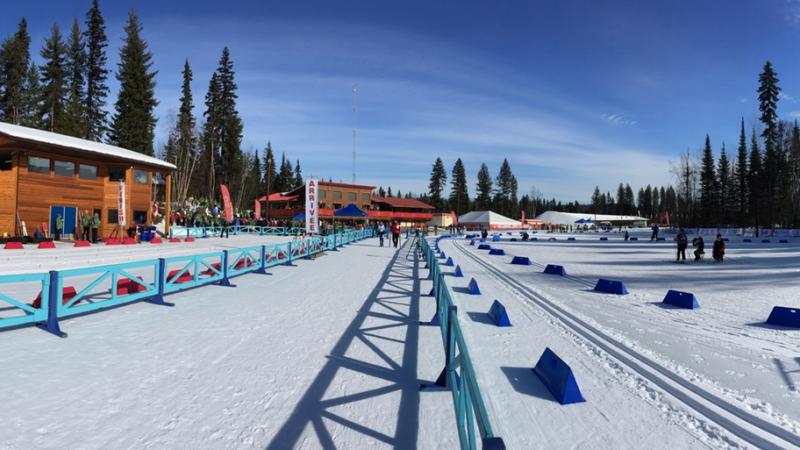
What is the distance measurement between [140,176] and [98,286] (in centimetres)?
2137

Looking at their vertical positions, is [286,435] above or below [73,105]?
below

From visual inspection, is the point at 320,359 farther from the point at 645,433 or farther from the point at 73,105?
the point at 73,105

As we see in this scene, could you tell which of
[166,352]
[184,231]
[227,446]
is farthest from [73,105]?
[227,446]

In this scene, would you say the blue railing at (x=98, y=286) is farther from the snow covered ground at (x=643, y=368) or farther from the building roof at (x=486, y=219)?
the building roof at (x=486, y=219)

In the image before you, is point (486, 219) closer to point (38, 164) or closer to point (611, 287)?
point (38, 164)

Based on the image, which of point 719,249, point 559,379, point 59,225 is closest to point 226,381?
point 559,379

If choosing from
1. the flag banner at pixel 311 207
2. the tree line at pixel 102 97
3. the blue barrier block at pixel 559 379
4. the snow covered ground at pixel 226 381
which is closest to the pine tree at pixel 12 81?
the tree line at pixel 102 97

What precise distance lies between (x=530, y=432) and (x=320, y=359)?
2939 mm

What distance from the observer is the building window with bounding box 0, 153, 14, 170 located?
20781 millimetres

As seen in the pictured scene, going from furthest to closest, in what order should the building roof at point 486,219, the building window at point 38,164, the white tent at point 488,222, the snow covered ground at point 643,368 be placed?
the building roof at point 486,219 → the white tent at point 488,222 → the building window at point 38,164 → the snow covered ground at point 643,368

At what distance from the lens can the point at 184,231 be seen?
3256 centimetres

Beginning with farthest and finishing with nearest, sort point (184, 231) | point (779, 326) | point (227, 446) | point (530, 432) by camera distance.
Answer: point (184, 231), point (779, 326), point (530, 432), point (227, 446)

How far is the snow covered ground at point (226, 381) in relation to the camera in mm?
3455

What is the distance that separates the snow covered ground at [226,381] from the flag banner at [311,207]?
12.2m
